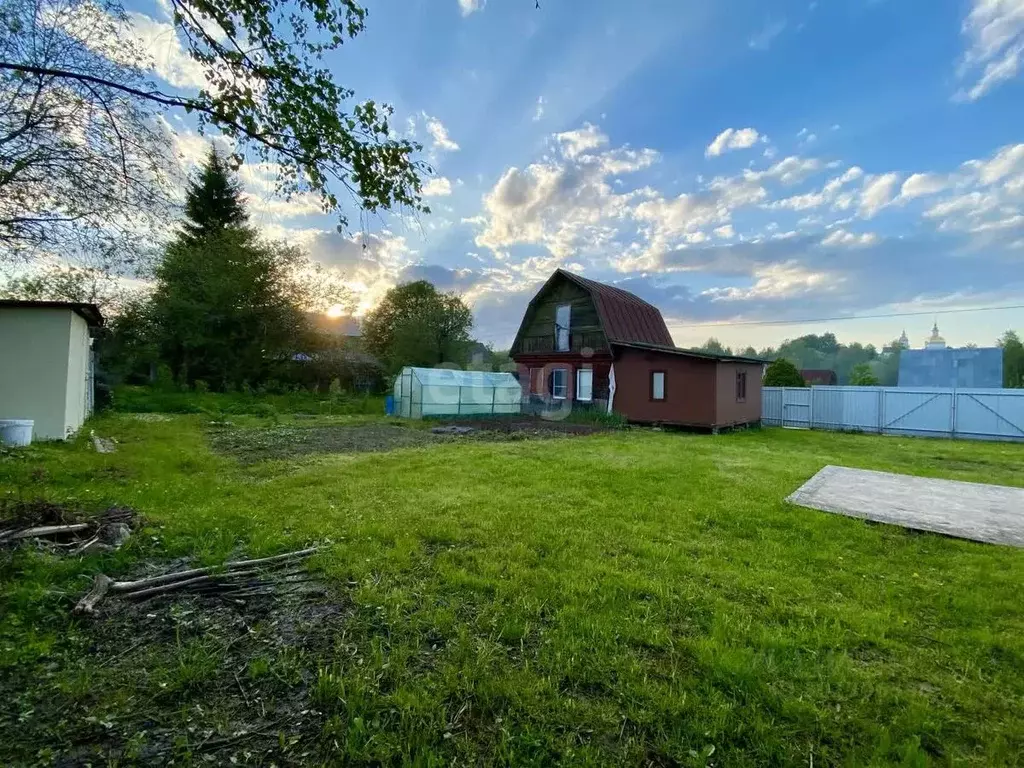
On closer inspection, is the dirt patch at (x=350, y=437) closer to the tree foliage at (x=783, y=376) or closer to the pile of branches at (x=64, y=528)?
the pile of branches at (x=64, y=528)

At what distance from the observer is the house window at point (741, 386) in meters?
15.2

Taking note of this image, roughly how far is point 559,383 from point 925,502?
44.3 feet

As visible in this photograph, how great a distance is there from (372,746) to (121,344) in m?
25.8

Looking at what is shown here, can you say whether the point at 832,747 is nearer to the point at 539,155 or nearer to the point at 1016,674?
the point at 1016,674

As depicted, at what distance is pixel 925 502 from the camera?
5.66 metres

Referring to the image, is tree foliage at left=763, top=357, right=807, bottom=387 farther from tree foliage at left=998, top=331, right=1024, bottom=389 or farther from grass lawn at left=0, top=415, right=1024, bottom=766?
tree foliage at left=998, top=331, right=1024, bottom=389

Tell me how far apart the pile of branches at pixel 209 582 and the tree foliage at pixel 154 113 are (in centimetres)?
297

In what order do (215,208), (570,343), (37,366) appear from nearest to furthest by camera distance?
(37,366) → (570,343) → (215,208)

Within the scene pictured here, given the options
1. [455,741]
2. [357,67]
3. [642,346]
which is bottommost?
[455,741]

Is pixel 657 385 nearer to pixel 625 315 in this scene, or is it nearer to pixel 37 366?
pixel 625 315

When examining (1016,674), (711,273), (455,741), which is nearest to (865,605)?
(1016,674)

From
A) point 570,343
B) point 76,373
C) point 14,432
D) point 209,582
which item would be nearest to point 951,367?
point 570,343

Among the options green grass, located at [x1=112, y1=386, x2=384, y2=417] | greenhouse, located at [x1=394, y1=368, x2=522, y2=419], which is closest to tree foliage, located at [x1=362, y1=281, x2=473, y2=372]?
green grass, located at [x1=112, y1=386, x2=384, y2=417]

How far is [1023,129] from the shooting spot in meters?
A: 9.80
